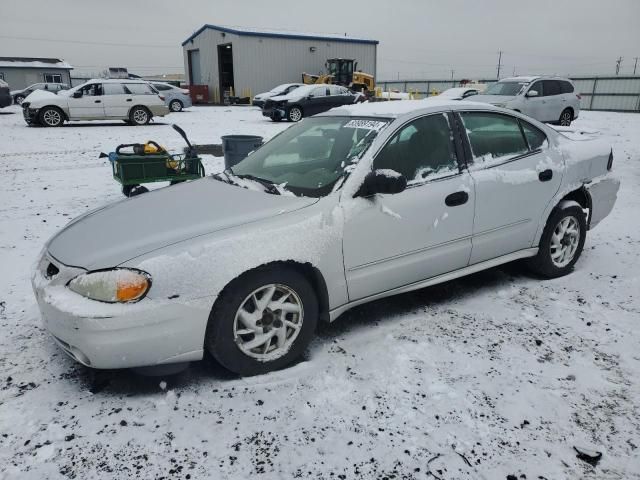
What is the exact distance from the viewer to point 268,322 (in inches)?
107

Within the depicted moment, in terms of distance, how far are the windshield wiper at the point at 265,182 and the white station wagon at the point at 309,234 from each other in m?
0.02

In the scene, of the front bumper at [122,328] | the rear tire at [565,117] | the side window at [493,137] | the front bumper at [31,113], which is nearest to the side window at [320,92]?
the rear tire at [565,117]

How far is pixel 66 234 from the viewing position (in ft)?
9.53

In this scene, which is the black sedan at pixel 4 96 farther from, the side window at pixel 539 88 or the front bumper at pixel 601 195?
the front bumper at pixel 601 195

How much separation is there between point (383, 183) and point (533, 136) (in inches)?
72.6

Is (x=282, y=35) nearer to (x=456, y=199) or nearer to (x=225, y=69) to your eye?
(x=225, y=69)

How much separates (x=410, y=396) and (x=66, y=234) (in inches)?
90.6

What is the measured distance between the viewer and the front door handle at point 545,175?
3795 millimetres

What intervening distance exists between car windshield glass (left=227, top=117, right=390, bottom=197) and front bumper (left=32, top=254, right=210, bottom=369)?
109 cm

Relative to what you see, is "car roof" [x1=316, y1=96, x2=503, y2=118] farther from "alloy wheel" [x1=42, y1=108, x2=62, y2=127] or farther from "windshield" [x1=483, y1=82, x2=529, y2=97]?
"alloy wheel" [x1=42, y1=108, x2=62, y2=127]

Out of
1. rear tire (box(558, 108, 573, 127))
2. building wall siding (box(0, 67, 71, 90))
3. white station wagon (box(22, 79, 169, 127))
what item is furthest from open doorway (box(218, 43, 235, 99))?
rear tire (box(558, 108, 573, 127))

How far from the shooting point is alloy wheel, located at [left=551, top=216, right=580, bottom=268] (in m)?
4.05

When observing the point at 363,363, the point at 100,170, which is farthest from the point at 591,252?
the point at 100,170

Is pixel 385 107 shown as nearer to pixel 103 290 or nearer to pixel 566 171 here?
pixel 566 171
